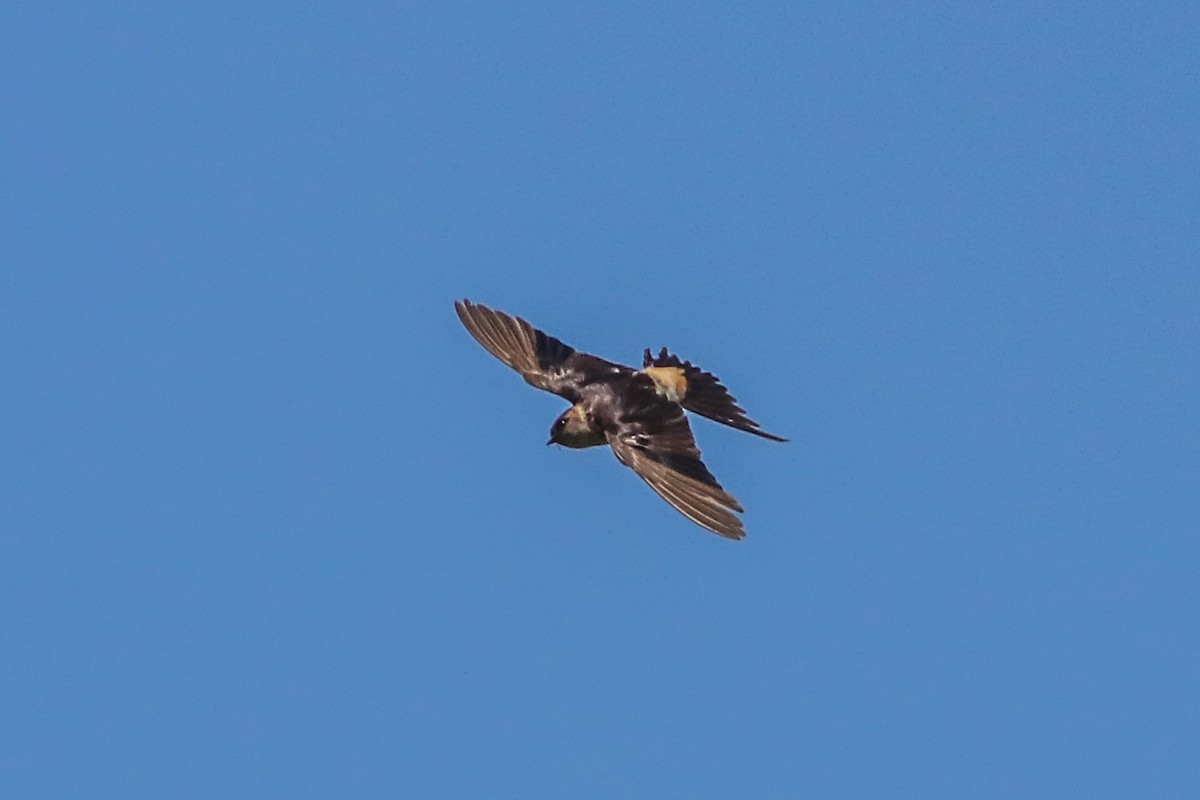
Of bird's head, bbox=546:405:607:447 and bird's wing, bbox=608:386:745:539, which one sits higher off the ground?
bird's head, bbox=546:405:607:447

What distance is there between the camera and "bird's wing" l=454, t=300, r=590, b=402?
55.7 ft

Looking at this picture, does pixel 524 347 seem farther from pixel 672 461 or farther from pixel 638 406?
pixel 672 461

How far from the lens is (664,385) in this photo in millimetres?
16141

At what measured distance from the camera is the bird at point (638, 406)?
14.1 meters

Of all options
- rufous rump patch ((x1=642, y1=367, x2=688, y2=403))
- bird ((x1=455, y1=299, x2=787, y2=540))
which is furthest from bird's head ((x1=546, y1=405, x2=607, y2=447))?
rufous rump patch ((x1=642, y1=367, x2=688, y2=403))

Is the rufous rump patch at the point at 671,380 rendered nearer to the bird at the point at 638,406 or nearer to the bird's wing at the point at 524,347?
the bird at the point at 638,406

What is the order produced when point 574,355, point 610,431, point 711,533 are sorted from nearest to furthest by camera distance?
1. point 711,533
2. point 610,431
3. point 574,355

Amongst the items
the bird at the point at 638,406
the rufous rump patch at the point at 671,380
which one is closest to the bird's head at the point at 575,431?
the bird at the point at 638,406

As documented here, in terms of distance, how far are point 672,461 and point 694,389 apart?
1861mm

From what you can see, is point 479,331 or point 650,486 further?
point 479,331

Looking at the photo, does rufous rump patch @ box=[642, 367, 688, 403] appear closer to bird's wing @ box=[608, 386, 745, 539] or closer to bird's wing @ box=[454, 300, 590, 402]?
bird's wing @ box=[608, 386, 745, 539]

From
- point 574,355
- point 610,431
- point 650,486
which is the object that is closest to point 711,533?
point 650,486

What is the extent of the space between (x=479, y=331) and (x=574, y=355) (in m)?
0.87

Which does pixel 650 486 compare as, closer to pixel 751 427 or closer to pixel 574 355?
pixel 751 427
